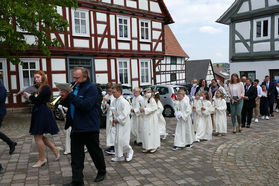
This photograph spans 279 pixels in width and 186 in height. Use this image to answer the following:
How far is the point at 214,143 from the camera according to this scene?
700 centimetres

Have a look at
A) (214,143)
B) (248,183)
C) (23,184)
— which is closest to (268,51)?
(214,143)

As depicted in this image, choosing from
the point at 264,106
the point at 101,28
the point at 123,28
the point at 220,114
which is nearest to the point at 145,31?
the point at 123,28

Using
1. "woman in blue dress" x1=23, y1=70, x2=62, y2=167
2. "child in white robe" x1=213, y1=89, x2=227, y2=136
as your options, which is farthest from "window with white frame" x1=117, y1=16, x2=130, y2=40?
"woman in blue dress" x1=23, y1=70, x2=62, y2=167

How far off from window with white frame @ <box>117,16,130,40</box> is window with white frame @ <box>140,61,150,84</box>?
103 inches

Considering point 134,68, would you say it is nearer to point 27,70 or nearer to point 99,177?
point 27,70

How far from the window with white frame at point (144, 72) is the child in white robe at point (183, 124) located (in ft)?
43.4

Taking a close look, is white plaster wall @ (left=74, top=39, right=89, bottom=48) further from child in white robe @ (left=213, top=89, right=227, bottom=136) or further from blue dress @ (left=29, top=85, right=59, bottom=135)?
blue dress @ (left=29, top=85, right=59, bottom=135)

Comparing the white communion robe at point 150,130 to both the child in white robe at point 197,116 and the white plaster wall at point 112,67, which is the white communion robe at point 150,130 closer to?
the child in white robe at point 197,116

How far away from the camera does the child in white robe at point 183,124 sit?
6.40 metres

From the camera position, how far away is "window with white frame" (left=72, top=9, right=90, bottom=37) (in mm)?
15484

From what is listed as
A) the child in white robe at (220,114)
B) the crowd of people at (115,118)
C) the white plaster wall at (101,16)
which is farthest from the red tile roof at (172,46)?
the child in white robe at (220,114)

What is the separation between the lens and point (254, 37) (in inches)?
677

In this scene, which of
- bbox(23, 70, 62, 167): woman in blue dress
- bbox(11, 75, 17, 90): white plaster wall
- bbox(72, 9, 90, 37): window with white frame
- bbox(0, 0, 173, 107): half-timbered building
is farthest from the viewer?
bbox(72, 9, 90, 37): window with white frame

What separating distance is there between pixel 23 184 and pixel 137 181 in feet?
6.38
